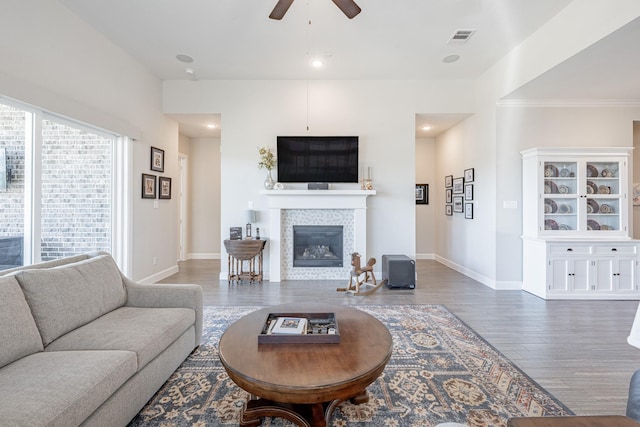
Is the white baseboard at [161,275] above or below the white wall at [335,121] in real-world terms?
below

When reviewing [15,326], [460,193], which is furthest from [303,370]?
[460,193]

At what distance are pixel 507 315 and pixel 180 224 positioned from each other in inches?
238

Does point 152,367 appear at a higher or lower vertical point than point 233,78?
lower

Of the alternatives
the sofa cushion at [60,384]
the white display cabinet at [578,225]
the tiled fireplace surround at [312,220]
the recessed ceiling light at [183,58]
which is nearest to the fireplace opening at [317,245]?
the tiled fireplace surround at [312,220]

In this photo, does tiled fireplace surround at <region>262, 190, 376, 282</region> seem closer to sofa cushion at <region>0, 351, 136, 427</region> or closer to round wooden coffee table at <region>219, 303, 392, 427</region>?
round wooden coffee table at <region>219, 303, 392, 427</region>

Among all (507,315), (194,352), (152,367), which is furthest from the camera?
(507,315)

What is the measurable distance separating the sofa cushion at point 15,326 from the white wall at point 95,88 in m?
1.92

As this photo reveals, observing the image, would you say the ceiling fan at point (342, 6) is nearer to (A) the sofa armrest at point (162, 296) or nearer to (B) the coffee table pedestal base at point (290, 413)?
(A) the sofa armrest at point (162, 296)

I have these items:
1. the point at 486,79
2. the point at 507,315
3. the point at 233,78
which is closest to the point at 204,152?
the point at 233,78

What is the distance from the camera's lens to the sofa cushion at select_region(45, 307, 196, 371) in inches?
63.5

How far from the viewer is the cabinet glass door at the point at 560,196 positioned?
13.3 feet

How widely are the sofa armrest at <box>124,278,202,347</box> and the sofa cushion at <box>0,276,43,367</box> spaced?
0.70 meters

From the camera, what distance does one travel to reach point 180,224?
6.41 meters

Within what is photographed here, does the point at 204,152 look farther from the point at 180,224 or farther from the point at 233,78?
the point at 233,78
